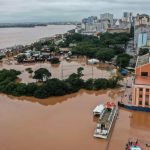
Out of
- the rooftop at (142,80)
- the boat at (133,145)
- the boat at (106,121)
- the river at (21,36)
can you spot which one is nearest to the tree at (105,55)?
the rooftop at (142,80)

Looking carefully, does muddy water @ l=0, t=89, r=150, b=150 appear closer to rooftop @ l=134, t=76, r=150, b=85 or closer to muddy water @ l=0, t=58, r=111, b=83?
rooftop @ l=134, t=76, r=150, b=85

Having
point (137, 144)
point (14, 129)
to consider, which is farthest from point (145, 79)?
point (14, 129)

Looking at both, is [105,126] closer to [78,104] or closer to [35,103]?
[78,104]

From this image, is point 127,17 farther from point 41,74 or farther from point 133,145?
point 133,145

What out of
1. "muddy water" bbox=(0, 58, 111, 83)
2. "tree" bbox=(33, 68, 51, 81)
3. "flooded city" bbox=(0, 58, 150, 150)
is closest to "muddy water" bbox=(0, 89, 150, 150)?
"flooded city" bbox=(0, 58, 150, 150)

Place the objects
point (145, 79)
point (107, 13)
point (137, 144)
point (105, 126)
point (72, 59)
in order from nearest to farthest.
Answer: point (137, 144), point (105, 126), point (145, 79), point (72, 59), point (107, 13)
